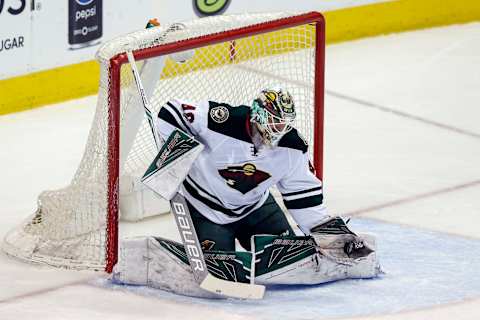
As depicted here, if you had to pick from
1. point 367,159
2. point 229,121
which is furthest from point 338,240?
point 367,159

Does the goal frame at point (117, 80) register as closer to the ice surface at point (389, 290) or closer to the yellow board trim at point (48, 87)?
the ice surface at point (389, 290)

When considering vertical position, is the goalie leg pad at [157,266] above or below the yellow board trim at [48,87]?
below

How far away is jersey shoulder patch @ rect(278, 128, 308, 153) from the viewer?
20.2 ft

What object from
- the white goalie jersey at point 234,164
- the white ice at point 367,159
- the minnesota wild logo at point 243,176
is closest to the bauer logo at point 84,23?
the white ice at point 367,159

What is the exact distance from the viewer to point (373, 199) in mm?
7445

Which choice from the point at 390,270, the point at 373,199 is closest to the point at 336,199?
the point at 373,199

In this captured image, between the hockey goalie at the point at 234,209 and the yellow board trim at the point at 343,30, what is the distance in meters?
2.42

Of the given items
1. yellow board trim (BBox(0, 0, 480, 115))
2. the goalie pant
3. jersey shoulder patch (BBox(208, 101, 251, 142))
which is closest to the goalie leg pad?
the goalie pant

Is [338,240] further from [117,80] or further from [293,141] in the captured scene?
[117,80]

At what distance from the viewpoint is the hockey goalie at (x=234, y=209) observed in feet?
20.0

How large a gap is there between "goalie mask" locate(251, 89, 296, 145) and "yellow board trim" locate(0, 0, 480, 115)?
2710 millimetres

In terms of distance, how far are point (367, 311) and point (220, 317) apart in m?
0.54

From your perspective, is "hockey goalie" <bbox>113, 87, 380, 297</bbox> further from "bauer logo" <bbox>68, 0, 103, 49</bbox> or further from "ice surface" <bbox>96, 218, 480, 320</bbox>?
"bauer logo" <bbox>68, 0, 103, 49</bbox>

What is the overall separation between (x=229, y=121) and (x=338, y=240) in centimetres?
62
